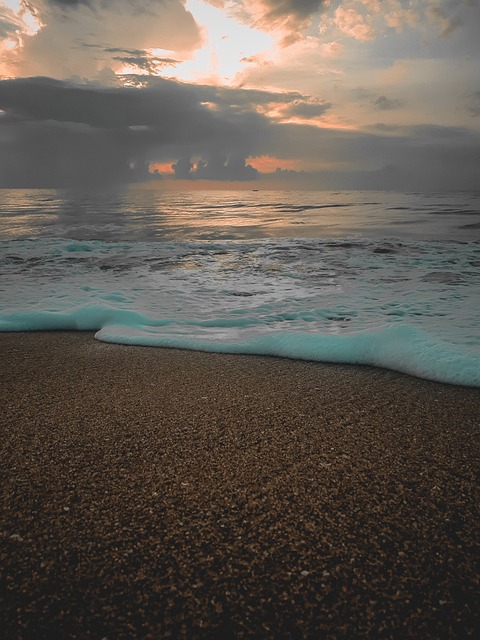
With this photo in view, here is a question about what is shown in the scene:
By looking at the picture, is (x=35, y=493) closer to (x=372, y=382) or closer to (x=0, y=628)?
(x=0, y=628)

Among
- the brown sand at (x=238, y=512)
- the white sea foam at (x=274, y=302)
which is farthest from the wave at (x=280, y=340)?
the brown sand at (x=238, y=512)

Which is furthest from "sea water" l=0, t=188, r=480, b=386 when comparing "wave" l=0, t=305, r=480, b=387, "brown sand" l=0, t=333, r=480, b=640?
"brown sand" l=0, t=333, r=480, b=640

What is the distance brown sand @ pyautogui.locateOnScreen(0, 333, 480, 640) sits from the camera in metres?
1.02

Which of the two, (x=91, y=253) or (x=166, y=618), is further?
(x=91, y=253)

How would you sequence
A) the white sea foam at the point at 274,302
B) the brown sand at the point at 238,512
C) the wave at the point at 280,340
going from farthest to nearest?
the white sea foam at the point at 274,302 < the wave at the point at 280,340 < the brown sand at the point at 238,512

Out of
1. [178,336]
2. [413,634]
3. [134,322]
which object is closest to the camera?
[413,634]

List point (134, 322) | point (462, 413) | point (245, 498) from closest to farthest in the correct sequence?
point (245, 498)
point (462, 413)
point (134, 322)

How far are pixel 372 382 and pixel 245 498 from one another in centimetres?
149

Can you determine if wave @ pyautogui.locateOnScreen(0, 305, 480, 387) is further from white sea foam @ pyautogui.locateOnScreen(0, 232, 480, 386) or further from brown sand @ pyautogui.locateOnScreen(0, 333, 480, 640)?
brown sand @ pyautogui.locateOnScreen(0, 333, 480, 640)

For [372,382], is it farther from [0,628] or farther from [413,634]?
[0,628]

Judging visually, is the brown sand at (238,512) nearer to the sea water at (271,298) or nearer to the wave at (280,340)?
the wave at (280,340)

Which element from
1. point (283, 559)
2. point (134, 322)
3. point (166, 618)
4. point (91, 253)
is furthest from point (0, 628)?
point (91, 253)

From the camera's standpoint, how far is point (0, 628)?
0.98 meters

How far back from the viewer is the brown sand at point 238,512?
1.02 metres
